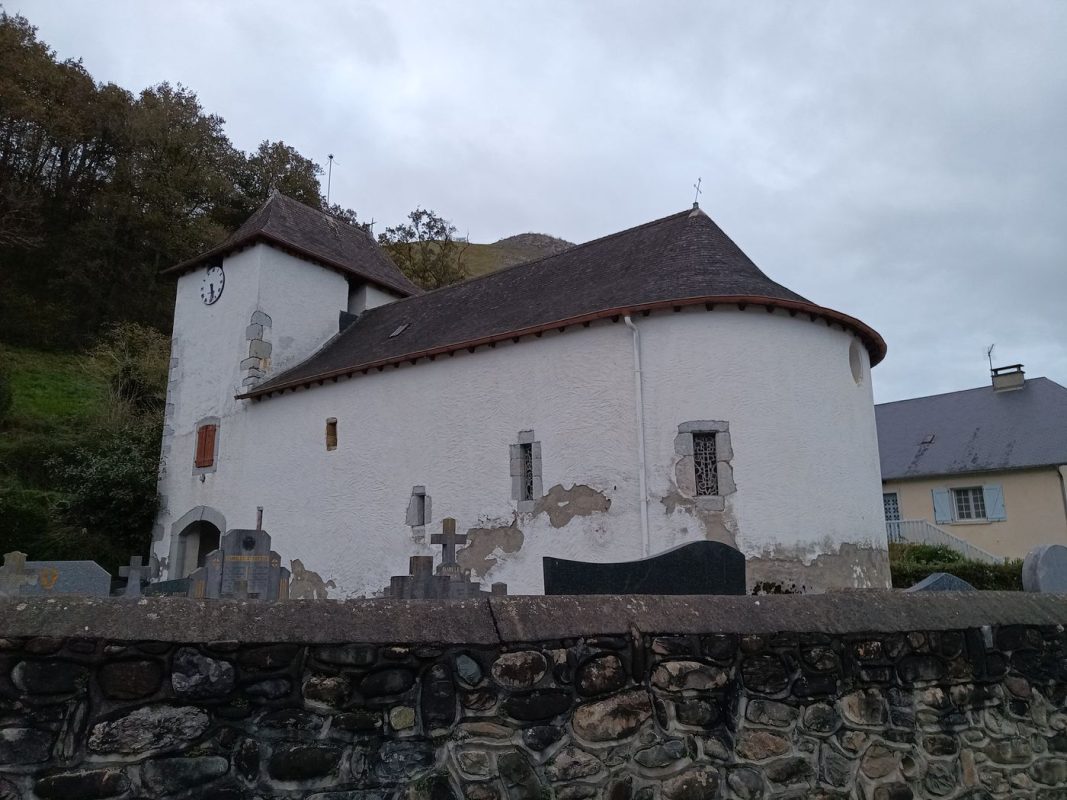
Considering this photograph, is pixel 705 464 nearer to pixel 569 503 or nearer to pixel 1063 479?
pixel 569 503

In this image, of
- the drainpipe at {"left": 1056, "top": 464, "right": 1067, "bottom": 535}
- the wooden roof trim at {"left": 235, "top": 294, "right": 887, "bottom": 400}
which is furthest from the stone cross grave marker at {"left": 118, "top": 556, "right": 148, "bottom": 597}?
the drainpipe at {"left": 1056, "top": 464, "right": 1067, "bottom": 535}

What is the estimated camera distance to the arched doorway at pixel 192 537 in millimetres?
17297

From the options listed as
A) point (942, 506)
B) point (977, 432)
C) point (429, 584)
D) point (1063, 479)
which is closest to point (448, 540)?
point (429, 584)

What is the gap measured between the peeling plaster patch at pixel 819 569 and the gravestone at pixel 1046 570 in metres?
5.33

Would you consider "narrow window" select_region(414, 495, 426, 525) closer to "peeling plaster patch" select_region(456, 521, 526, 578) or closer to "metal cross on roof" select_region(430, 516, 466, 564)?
"peeling plaster patch" select_region(456, 521, 526, 578)

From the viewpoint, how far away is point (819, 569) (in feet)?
37.0

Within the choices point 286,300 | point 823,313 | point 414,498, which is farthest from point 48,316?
point 823,313

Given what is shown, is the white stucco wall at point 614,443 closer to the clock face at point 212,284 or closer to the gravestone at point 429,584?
the gravestone at point 429,584

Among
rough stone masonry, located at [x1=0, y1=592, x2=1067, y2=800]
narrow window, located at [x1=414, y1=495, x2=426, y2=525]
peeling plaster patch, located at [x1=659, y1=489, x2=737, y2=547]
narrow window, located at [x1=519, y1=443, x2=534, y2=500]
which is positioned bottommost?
rough stone masonry, located at [x1=0, y1=592, x2=1067, y2=800]

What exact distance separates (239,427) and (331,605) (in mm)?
15323

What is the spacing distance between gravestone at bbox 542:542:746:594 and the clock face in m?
15.1

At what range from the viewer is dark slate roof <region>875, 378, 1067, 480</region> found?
22.7 metres

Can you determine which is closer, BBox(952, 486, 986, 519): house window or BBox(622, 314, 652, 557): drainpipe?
BBox(622, 314, 652, 557): drainpipe

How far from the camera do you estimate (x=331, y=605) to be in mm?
2883
